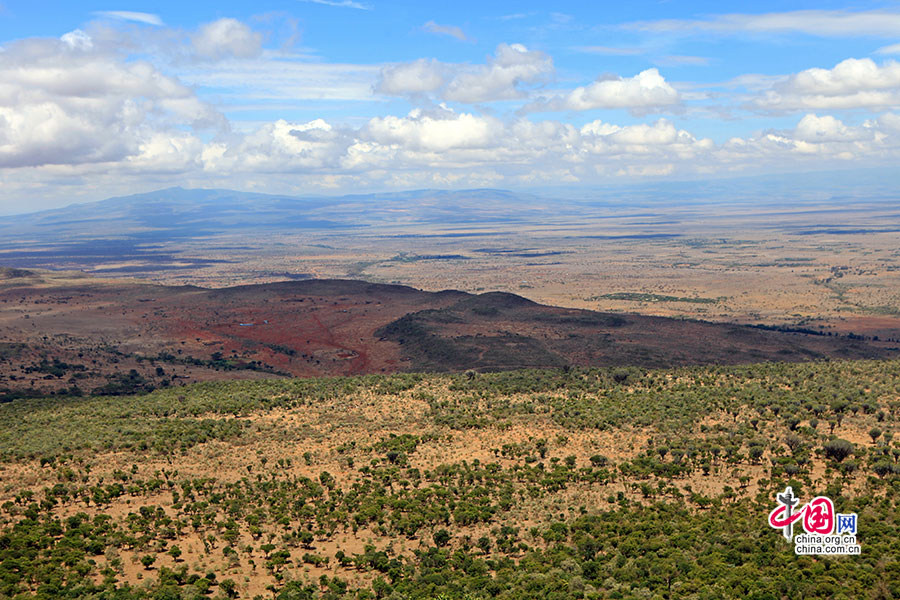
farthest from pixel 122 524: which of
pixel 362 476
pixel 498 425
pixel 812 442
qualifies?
pixel 812 442

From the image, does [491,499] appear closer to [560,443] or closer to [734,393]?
[560,443]

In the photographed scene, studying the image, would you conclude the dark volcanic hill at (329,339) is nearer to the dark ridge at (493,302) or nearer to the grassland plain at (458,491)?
the dark ridge at (493,302)

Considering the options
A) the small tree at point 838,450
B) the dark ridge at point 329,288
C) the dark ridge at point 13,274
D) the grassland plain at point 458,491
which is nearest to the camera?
the grassland plain at point 458,491

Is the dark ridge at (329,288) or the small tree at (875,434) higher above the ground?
the dark ridge at (329,288)

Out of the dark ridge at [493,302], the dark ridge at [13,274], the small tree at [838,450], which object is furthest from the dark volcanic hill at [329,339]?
the small tree at [838,450]

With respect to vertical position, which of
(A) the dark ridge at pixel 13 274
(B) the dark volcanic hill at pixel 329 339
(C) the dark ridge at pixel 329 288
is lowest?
(B) the dark volcanic hill at pixel 329 339

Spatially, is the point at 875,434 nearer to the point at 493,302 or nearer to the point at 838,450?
the point at 838,450

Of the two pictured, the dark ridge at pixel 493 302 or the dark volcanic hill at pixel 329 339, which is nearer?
the dark volcanic hill at pixel 329 339

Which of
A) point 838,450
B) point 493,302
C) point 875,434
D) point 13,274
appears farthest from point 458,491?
point 13,274
